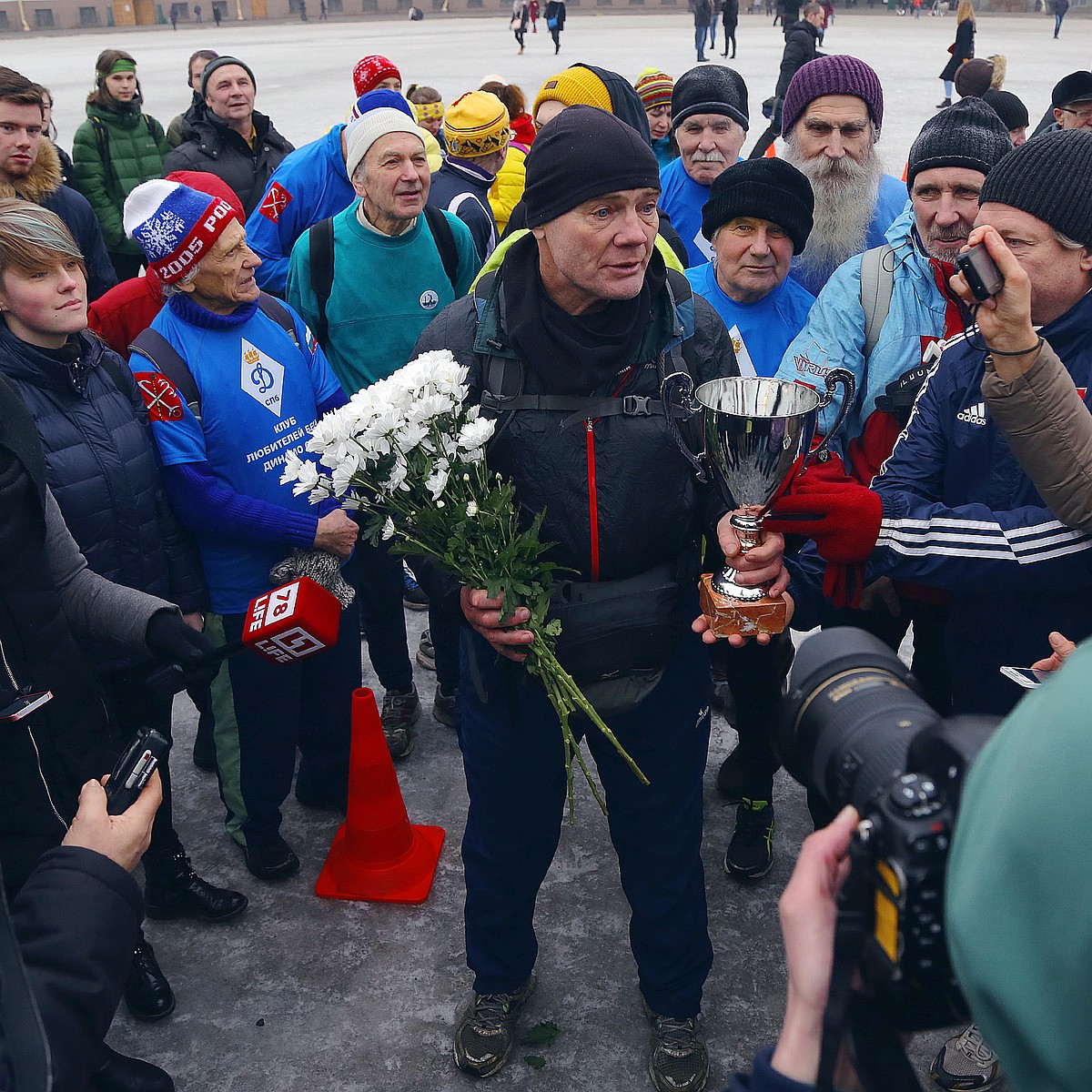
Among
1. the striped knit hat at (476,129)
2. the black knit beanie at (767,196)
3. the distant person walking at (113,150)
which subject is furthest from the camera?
the distant person walking at (113,150)

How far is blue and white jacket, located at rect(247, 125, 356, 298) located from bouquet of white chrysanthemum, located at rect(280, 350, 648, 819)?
9.44 feet

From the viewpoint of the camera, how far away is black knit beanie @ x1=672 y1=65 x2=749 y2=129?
494 cm

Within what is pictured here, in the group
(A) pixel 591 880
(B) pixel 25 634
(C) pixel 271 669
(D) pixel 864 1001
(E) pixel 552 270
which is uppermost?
(E) pixel 552 270

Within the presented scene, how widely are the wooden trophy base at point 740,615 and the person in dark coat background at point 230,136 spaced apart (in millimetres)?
5232

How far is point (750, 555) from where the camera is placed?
237cm

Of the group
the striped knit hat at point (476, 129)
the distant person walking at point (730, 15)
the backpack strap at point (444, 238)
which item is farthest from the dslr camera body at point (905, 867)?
the distant person walking at point (730, 15)

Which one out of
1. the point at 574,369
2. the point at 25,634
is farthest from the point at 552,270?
the point at 25,634

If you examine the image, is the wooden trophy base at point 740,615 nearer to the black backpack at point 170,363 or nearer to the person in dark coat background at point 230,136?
the black backpack at point 170,363

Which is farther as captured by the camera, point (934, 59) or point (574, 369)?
point (934, 59)

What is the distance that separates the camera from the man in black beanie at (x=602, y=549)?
238 centimetres

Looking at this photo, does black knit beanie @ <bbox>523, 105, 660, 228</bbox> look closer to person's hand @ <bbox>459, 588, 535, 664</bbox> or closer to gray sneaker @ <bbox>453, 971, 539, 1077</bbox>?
person's hand @ <bbox>459, 588, 535, 664</bbox>

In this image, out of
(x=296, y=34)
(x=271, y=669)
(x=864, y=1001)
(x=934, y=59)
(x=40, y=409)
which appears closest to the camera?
(x=864, y=1001)

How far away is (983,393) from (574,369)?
3.05 ft

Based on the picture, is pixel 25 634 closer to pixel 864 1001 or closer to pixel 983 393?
pixel 864 1001
